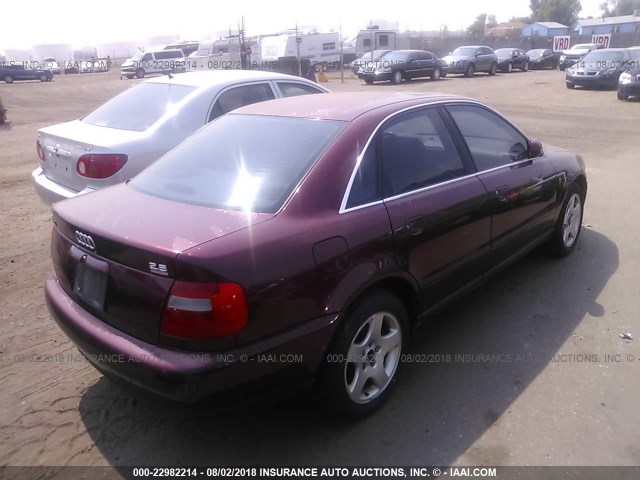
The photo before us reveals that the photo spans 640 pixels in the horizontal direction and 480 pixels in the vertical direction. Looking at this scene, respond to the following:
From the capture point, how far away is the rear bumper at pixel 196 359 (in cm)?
229

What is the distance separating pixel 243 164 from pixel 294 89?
3.64 m

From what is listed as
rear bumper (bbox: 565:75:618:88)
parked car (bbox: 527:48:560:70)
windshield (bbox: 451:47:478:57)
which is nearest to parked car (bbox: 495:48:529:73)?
parked car (bbox: 527:48:560:70)

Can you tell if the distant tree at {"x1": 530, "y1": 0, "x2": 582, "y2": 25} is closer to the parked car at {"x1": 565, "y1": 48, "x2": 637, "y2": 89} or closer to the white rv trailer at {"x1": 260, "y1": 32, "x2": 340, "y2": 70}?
the white rv trailer at {"x1": 260, "y1": 32, "x2": 340, "y2": 70}

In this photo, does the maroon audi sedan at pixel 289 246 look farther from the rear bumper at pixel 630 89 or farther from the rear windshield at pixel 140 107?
the rear bumper at pixel 630 89

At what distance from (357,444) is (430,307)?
0.98m

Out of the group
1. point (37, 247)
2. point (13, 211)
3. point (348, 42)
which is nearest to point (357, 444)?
point (37, 247)

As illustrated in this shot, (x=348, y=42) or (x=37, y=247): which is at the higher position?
(x=348, y=42)

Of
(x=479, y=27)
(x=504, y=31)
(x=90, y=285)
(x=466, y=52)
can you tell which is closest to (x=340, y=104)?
(x=90, y=285)

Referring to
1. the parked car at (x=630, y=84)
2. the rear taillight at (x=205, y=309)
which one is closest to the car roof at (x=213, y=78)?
the rear taillight at (x=205, y=309)

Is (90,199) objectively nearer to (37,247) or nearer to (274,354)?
(274,354)

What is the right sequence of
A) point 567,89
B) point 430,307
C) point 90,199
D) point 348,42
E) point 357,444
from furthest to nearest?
1. point 348,42
2. point 567,89
3. point 430,307
4. point 90,199
5. point 357,444

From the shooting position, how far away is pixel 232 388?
7.75 ft

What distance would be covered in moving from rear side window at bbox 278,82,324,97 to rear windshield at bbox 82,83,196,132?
1.15 metres

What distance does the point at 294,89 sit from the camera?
6.43 m
